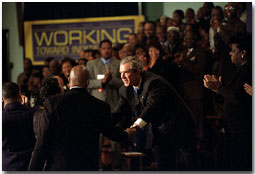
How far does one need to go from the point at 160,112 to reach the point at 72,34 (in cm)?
542

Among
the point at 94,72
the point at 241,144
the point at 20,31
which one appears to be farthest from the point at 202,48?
the point at 20,31

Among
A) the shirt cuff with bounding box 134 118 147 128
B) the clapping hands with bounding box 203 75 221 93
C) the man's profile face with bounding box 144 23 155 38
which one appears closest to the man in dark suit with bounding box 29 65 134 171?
the shirt cuff with bounding box 134 118 147 128

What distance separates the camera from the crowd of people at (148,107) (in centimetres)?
382

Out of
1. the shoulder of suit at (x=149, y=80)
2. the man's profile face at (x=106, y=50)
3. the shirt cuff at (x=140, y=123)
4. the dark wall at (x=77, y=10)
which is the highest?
Result: the dark wall at (x=77, y=10)

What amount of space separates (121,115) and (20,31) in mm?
6276

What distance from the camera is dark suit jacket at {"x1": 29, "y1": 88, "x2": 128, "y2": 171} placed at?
12.4 feet

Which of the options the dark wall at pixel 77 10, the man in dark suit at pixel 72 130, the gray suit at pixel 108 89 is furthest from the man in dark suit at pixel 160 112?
the dark wall at pixel 77 10

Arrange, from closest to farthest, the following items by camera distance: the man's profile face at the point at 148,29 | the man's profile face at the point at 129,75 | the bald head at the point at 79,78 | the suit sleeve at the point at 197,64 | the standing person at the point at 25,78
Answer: the bald head at the point at 79,78, the man's profile face at the point at 129,75, the suit sleeve at the point at 197,64, the standing person at the point at 25,78, the man's profile face at the point at 148,29

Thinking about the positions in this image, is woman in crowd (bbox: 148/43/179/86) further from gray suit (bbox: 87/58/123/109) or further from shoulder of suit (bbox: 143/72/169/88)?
shoulder of suit (bbox: 143/72/169/88)

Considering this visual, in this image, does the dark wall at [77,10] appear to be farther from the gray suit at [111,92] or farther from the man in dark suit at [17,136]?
the man in dark suit at [17,136]

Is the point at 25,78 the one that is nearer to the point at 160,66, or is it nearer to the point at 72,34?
the point at 72,34

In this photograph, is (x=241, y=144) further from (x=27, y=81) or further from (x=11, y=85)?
(x=27, y=81)

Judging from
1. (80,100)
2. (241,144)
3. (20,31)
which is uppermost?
(20,31)

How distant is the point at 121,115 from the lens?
490cm
